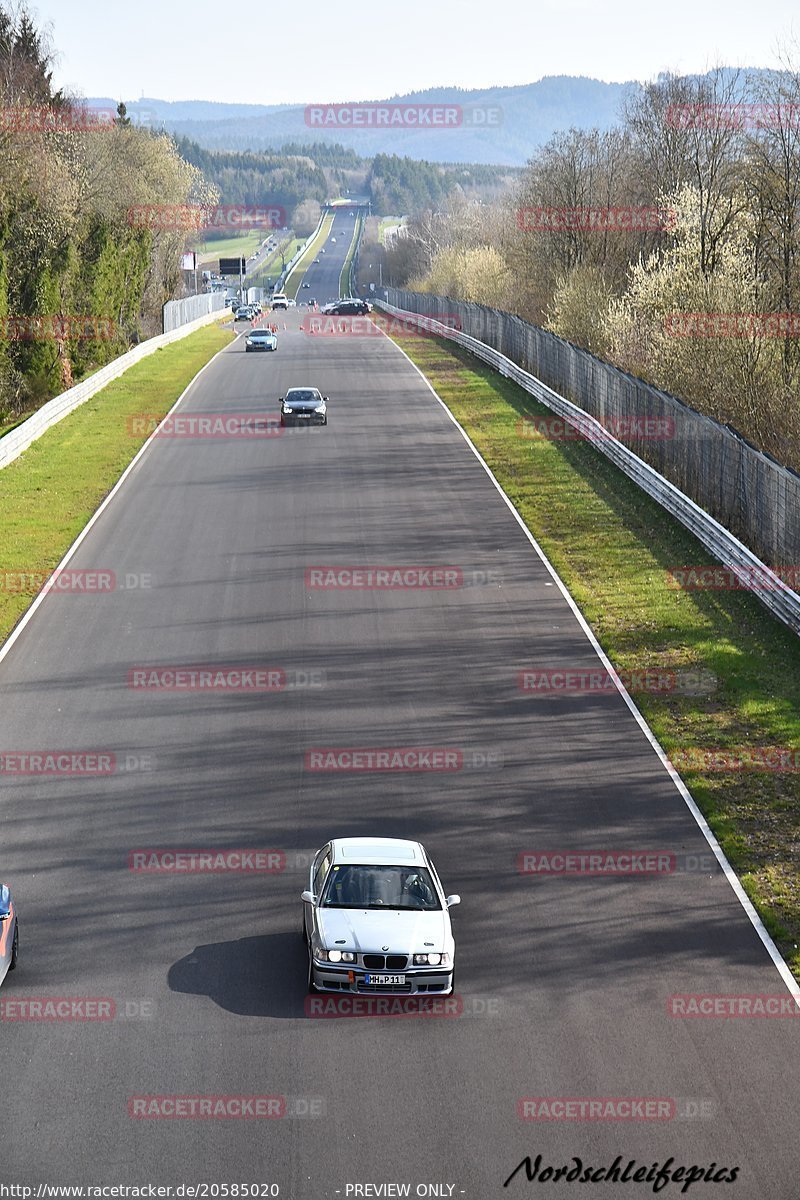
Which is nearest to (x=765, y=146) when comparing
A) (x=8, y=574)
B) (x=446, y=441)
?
(x=446, y=441)

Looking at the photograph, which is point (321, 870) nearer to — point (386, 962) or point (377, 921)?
point (377, 921)

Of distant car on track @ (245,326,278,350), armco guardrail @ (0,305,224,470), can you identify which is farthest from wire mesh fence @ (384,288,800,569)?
distant car on track @ (245,326,278,350)

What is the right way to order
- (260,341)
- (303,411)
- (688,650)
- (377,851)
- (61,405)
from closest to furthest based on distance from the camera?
(377,851) → (688,650) → (303,411) → (61,405) → (260,341)

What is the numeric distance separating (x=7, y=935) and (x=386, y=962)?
12.8ft

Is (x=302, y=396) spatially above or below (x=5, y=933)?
above

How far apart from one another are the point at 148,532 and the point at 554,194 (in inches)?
2027

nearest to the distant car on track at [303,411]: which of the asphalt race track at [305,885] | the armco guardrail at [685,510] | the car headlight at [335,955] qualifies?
the armco guardrail at [685,510]

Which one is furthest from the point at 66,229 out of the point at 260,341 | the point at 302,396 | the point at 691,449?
the point at 691,449

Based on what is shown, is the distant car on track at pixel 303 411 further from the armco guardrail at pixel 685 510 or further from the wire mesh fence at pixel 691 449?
the wire mesh fence at pixel 691 449

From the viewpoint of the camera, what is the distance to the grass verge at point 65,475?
30016mm

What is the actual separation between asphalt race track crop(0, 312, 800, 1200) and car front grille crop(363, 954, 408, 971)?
0.54 metres

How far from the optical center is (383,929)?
552 inches

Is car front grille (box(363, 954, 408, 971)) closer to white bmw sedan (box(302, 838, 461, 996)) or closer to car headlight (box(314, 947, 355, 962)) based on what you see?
white bmw sedan (box(302, 838, 461, 996))

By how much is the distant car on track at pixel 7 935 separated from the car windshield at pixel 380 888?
127 inches
